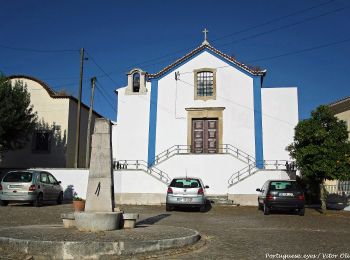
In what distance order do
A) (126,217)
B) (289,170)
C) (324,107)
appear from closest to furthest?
(126,217)
(324,107)
(289,170)

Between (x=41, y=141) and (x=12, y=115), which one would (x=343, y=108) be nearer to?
(x=41, y=141)

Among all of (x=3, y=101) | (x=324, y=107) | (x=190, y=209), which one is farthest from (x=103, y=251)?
(x=3, y=101)

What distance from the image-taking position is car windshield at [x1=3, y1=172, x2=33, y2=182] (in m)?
18.4

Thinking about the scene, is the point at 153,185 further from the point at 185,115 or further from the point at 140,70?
the point at 140,70

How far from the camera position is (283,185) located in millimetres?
17594

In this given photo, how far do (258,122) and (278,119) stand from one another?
1.33m

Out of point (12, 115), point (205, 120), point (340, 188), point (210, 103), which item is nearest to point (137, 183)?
point (205, 120)

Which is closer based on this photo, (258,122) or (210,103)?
(258,122)

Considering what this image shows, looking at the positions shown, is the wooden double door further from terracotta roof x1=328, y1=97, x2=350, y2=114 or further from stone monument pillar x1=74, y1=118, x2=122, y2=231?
stone monument pillar x1=74, y1=118, x2=122, y2=231

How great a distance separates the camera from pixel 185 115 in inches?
1091

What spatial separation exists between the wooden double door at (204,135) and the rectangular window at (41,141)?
10738mm

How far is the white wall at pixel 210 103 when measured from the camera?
26.9 m

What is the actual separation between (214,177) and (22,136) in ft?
41.5

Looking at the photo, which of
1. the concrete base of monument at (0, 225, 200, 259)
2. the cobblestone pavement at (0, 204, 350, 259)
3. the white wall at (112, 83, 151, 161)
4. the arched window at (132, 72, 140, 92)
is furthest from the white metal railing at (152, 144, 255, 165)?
the concrete base of monument at (0, 225, 200, 259)
